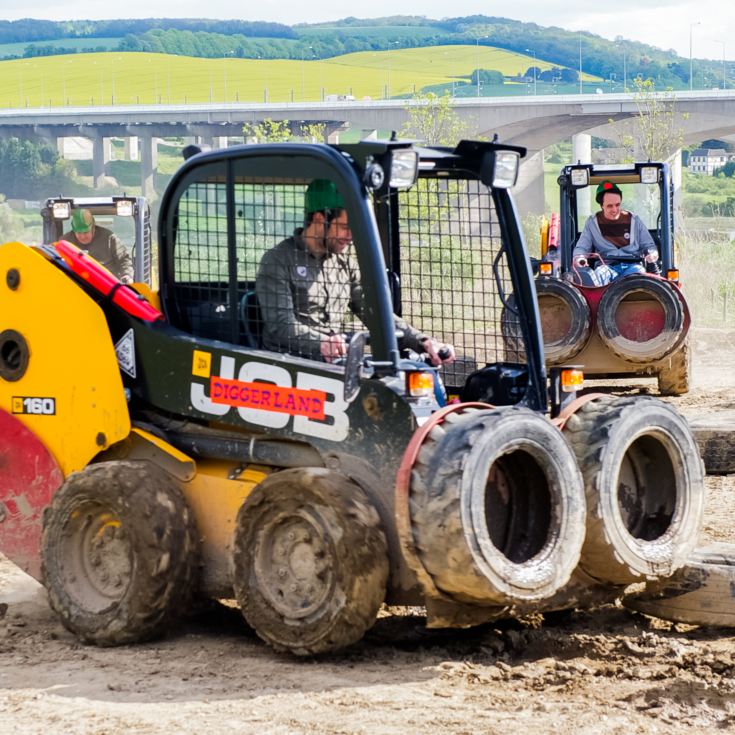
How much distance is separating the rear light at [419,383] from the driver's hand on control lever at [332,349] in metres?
0.54

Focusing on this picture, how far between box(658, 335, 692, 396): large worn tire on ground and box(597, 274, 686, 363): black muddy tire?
40.3 inches

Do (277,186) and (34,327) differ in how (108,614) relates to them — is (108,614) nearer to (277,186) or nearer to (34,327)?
(34,327)

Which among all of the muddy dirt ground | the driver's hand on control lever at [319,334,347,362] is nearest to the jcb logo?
the driver's hand on control lever at [319,334,347,362]

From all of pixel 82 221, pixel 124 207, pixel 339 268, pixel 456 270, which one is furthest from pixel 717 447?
pixel 124 207

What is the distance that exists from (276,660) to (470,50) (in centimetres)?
18269

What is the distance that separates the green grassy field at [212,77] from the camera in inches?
5103

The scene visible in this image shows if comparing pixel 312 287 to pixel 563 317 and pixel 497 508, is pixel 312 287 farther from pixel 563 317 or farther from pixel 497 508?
pixel 563 317

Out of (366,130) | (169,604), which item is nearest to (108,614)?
(169,604)

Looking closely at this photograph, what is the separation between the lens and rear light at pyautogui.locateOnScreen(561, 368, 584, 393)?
609 cm

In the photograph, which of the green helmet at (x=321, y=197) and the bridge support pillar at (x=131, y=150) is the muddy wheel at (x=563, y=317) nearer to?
the green helmet at (x=321, y=197)

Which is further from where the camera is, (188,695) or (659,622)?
(659,622)

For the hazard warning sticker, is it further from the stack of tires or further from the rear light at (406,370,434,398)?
the stack of tires

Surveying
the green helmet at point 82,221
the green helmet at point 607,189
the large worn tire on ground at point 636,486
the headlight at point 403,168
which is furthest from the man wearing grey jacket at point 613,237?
the headlight at point 403,168

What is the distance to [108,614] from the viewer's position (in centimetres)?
600
